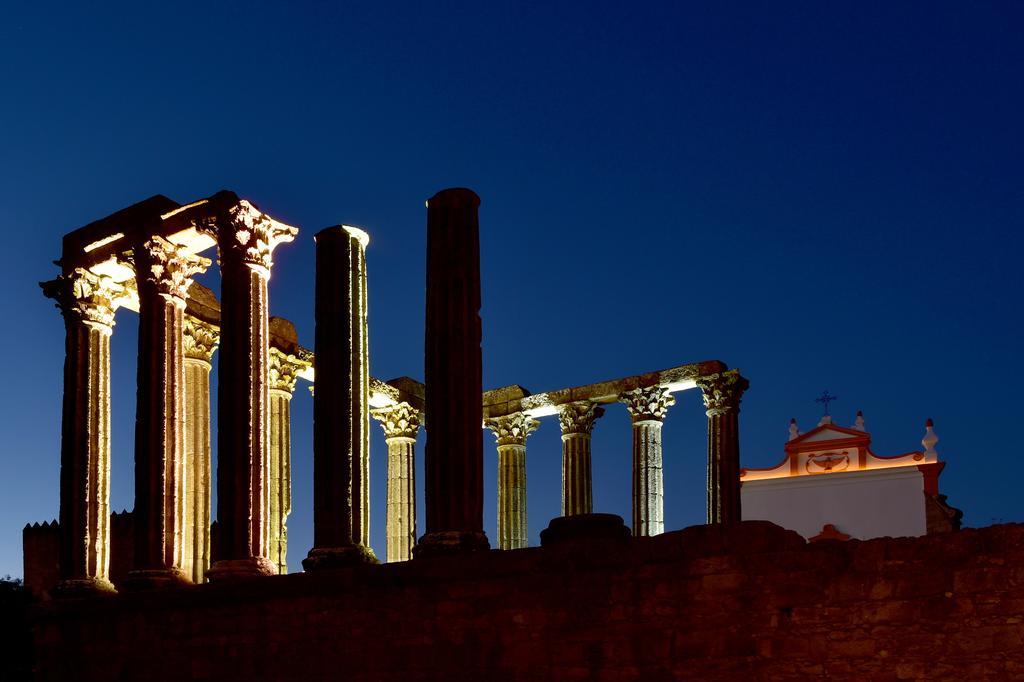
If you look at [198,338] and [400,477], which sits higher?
[198,338]

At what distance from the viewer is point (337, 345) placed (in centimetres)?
1633

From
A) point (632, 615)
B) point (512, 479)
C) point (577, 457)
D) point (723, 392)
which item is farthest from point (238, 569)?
point (512, 479)

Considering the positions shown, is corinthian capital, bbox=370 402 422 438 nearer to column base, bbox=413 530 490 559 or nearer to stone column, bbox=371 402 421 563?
stone column, bbox=371 402 421 563

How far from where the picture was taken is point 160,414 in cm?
1805

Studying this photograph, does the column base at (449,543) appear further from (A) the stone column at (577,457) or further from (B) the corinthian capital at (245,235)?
(A) the stone column at (577,457)

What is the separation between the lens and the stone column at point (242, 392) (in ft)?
53.2

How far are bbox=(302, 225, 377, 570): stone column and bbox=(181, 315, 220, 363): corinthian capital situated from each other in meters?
6.38

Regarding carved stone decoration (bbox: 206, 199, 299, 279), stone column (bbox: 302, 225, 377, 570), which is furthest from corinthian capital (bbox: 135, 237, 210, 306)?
stone column (bbox: 302, 225, 377, 570)

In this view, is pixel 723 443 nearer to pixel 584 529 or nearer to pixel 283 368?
pixel 283 368

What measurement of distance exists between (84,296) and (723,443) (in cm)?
1471

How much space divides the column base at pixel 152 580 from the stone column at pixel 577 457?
14013 millimetres

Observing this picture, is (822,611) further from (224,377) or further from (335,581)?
(224,377)

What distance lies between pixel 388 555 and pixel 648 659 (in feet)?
54.4

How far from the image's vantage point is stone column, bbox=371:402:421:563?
27.3m
